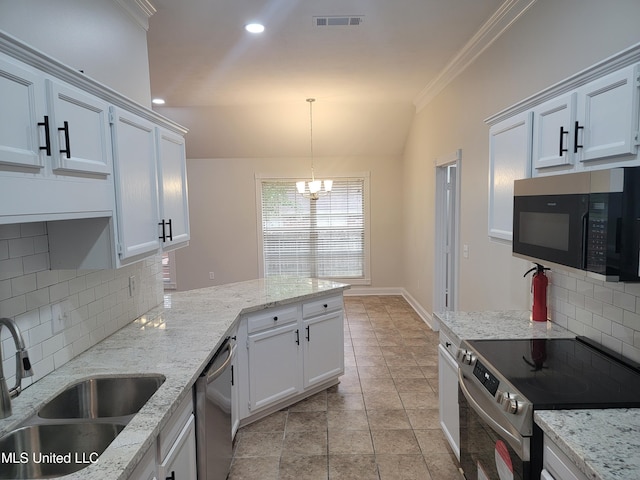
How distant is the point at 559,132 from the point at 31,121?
200 cm

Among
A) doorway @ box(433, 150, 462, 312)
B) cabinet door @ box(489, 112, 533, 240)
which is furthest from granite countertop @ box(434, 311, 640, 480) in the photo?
doorway @ box(433, 150, 462, 312)

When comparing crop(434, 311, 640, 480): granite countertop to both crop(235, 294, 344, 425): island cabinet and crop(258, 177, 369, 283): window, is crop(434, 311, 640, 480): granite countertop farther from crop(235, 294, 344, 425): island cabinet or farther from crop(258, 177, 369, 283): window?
crop(258, 177, 369, 283): window

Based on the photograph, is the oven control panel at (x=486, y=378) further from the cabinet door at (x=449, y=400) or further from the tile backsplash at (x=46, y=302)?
the tile backsplash at (x=46, y=302)

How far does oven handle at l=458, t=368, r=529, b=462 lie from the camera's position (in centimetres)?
149

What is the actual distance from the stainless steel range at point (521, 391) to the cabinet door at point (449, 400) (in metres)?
0.21

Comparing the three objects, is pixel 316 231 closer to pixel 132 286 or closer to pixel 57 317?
pixel 132 286

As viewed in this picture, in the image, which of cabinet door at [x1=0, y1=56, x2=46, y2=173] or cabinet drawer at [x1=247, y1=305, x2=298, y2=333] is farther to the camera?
cabinet drawer at [x1=247, y1=305, x2=298, y2=333]

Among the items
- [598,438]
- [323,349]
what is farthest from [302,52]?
[598,438]

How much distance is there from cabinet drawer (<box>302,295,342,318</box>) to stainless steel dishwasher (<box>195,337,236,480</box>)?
0.86 meters

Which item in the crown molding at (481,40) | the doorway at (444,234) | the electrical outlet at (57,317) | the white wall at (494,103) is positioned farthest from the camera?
the doorway at (444,234)

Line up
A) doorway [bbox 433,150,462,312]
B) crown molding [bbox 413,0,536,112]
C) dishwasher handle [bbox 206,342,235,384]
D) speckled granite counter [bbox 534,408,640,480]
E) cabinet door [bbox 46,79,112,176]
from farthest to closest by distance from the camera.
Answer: doorway [bbox 433,150,462,312], crown molding [bbox 413,0,536,112], dishwasher handle [bbox 206,342,235,384], cabinet door [bbox 46,79,112,176], speckled granite counter [bbox 534,408,640,480]

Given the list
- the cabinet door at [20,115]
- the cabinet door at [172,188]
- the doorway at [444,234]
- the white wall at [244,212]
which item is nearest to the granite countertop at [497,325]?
the cabinet door at [172,188]

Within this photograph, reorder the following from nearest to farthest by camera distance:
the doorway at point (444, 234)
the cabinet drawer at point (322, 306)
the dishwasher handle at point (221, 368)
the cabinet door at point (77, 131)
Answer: the cabinet door at point (77, 131)
the dishwasher handle at point (221, 368)
the cabinet drawer at point (322, 306)
the doorway at point (444, 234)

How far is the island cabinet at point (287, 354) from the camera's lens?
9.54ft
